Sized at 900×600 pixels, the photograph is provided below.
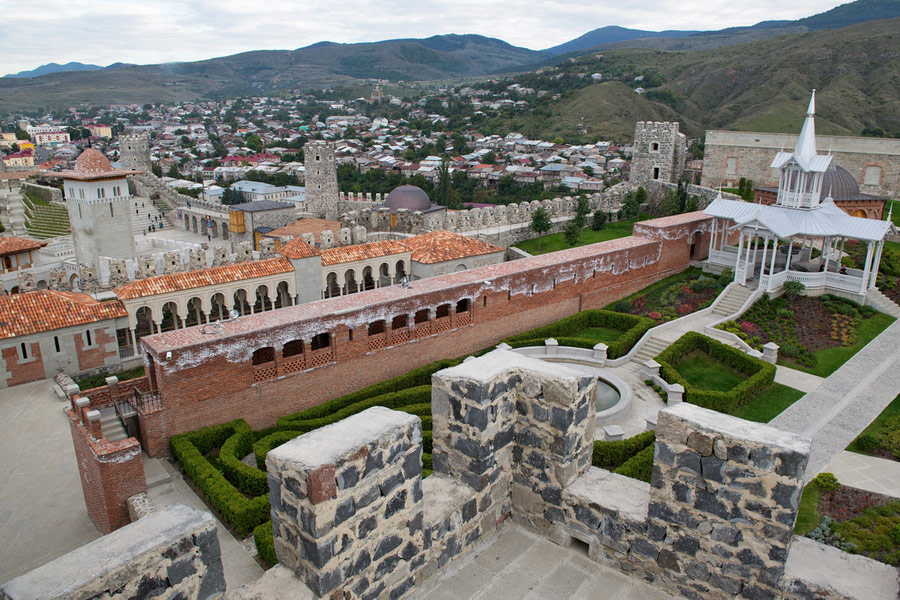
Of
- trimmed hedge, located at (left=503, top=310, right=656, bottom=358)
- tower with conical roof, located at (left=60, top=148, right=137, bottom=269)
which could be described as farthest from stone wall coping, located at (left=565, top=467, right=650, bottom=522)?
tower with conical roof, located at (left=60, top=148, right=137, bottom=269)

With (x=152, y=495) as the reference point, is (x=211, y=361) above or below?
above

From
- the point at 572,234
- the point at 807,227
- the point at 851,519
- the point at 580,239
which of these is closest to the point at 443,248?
the point at 572,234

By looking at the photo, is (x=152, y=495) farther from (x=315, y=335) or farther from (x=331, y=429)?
(x=331, y=429)

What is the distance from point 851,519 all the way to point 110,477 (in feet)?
48.0

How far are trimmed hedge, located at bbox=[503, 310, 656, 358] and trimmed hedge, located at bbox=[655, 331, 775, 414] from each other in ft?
5.13

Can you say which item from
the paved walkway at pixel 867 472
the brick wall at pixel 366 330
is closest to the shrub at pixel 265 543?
the brick wall at pixel 366 330

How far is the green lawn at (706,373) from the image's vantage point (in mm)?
19103

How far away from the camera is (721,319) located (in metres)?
22.8

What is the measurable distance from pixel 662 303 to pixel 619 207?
1398cm

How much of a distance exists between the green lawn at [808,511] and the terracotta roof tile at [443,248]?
51.7ft

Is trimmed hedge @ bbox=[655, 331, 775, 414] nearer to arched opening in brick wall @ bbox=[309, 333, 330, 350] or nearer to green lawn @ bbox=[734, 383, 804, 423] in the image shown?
green lawn @ bbox=[734, 383, 804, 423]

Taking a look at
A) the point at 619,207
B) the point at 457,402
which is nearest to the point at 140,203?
the point at 619,207

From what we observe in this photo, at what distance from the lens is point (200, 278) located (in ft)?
74.7

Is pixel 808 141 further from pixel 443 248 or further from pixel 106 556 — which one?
pixel 106 556
